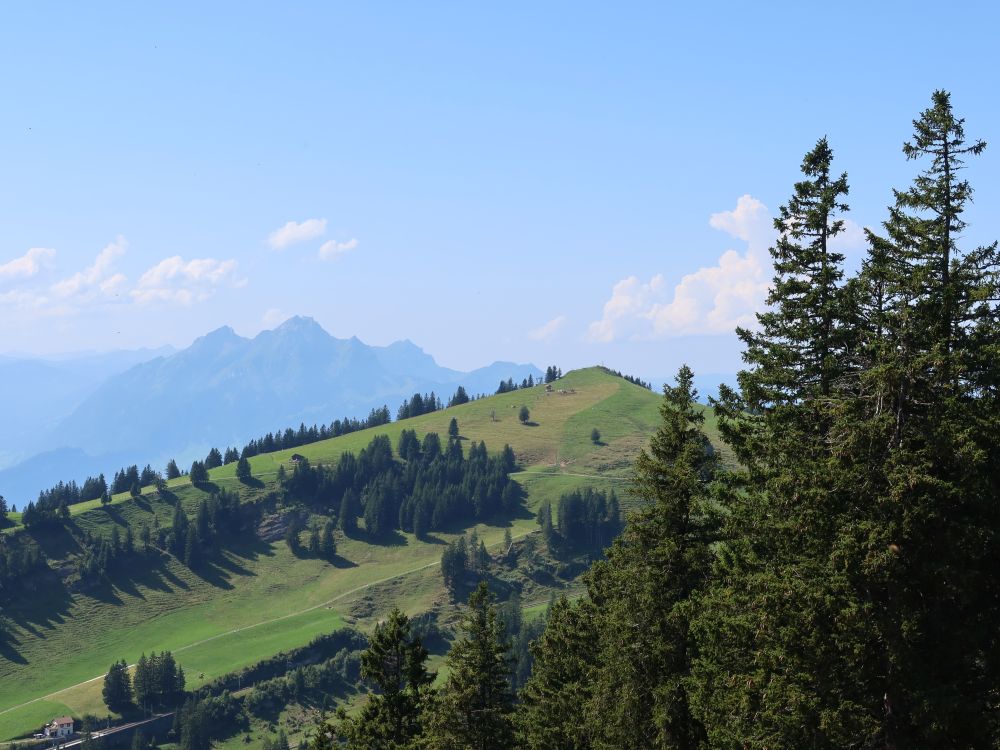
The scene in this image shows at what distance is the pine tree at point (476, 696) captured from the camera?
127 ft

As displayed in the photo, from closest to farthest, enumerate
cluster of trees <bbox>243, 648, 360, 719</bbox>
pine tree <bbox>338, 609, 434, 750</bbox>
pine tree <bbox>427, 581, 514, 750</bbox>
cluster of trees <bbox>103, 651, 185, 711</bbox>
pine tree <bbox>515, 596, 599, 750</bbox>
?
pine tree <bbox>427, 581, 514, 750</bbox>, pine tree <bbox>338, 609, 434, 750</bbox>, pine tree <bbox>515, 596, 599, 750</bbox>, cluster of trees <bbox>103, 651, 185, 711</bbox>, cluster of trees <bbox>243, 648, 360, 719</bbox>

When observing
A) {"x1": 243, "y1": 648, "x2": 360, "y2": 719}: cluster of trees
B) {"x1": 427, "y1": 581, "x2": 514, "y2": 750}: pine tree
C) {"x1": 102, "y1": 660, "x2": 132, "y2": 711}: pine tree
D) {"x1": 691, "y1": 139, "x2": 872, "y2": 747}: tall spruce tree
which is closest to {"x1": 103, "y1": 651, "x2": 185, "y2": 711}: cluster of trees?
{"x1": 102, "y1": 660, "x2": 132, "y2": 711}: pine tree

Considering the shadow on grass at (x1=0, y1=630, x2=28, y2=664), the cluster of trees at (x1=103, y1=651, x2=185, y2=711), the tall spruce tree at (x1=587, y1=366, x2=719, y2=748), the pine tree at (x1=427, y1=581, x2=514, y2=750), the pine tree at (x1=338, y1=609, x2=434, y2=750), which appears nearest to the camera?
the tall spruce tree at (x1=587, y1=366, x2=719, y2=748)

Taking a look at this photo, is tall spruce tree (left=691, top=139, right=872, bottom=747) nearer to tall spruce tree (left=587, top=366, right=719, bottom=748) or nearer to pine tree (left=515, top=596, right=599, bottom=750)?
tall spruce tree (left=587, top=366, right=719, bottom=748)

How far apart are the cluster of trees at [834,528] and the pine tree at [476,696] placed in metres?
5.80

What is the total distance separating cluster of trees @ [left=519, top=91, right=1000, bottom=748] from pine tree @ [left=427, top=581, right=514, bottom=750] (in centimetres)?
580

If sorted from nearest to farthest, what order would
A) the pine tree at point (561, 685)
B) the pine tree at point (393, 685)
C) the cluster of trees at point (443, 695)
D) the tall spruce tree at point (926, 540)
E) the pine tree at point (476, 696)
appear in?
the tall spruce tree at point (926, 540), the pine tree at point (476, 696), the cluster of trees at point (443, 695), the pine tree at point (393, 685), the pine tree at point (561, 685)

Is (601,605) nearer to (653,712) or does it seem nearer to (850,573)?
(653,712)

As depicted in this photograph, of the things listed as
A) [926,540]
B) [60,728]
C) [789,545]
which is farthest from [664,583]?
[60,728]

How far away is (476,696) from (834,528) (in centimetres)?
2264

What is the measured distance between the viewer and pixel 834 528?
71.5 feet

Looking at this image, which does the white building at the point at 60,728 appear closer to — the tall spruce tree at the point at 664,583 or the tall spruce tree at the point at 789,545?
the tall spruce tree at the point at 664,583

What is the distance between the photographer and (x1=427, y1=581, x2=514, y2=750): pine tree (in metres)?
38.7

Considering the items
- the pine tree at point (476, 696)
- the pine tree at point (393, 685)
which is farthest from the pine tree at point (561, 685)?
the pine tree at point (393, 685)
